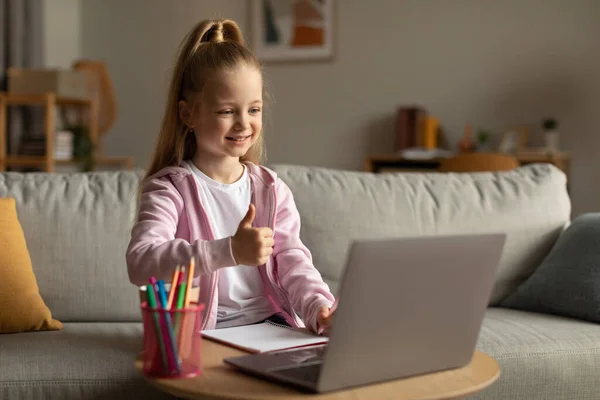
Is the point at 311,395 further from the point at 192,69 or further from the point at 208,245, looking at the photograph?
the point at 192,69

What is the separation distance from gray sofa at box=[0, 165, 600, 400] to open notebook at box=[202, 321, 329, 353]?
338mm

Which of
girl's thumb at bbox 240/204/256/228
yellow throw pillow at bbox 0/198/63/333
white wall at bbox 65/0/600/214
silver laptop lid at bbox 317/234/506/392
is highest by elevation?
white wall at bbox 65/0/600/214

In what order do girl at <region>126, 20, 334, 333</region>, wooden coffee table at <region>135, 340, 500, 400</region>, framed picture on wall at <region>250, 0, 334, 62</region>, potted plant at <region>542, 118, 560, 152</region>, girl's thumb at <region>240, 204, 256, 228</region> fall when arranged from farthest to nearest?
framed picture on wall at <region>250, 0, 334, 62</region>, potted plant at <region>542, 118, 560, 152</region>, girl at <region>126, 20, 334, 333</region>, girl's thumb at <region>240, 204, 256, 228</region>, wooden coffee table at <region>135, 340, 500, 400</region>

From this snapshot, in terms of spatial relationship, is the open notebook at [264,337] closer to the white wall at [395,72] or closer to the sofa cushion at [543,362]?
the sofa cushion at [543,362]

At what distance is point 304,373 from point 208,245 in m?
0.31

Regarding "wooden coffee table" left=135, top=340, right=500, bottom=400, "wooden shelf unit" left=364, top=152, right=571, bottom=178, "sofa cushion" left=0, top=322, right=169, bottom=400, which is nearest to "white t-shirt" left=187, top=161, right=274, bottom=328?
"sofa cushion" left=0, top=322, right=169, bottom=400

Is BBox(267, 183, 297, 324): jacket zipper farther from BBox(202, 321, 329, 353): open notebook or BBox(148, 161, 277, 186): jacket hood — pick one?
BBox(202, 321, 329, 353): open notebook

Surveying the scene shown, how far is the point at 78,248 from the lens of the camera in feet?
6.50

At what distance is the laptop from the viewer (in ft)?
3.33

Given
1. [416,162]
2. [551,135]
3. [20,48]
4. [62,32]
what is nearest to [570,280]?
[416,162]

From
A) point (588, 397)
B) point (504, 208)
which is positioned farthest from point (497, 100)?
point (588, 397)

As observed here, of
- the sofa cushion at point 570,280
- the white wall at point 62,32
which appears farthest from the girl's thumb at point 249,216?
the white wall at point 62,32

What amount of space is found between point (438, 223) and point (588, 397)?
2.01ft

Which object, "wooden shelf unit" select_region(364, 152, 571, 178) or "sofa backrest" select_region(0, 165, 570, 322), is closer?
"sofa backrest" select_region(0, 165, 570, 322)
